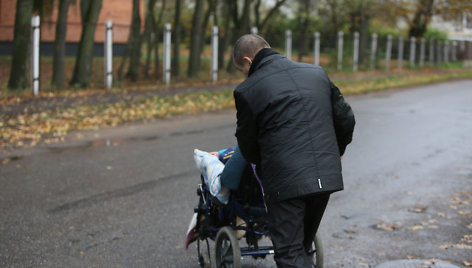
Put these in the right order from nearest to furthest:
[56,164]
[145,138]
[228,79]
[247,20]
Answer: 1. [56,164]
2. [145,138]
3. [228,79]
4. [247,20]

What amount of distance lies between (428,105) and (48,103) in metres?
10.6

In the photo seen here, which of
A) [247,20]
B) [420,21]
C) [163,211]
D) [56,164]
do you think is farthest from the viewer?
[420,21]

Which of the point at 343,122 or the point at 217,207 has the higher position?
the point at 343,122

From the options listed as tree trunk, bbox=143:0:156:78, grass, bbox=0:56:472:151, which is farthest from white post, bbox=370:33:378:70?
tree trunk, bbox=143:0:156:78

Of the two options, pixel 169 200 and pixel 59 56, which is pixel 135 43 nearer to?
pixel 59 56

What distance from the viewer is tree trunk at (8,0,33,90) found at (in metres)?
17.5

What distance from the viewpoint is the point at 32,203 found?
282 inches

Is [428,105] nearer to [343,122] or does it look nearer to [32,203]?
[32,203]

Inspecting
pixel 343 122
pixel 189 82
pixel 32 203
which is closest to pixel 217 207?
pixel 343 122

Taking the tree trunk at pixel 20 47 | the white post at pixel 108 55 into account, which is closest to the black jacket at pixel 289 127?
the tree trunk at pixel 20 47

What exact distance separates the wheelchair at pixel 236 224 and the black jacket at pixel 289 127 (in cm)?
64

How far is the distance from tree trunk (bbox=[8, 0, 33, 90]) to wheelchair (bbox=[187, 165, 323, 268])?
1380 centimetres

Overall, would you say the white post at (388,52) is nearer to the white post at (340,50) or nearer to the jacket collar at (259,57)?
the white post at (340,50)

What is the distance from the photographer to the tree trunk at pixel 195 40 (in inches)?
957
